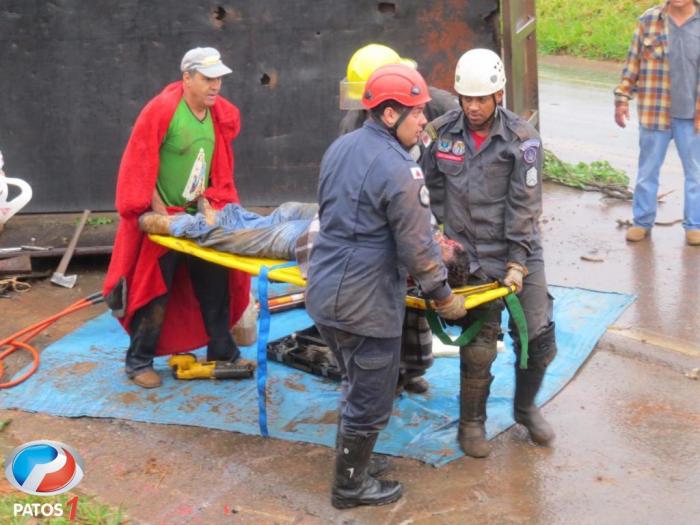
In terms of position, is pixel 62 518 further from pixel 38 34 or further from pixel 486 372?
pixel 38 34

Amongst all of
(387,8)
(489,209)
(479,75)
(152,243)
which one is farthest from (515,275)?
(387,8)

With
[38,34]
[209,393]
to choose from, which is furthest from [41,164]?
[209,393]

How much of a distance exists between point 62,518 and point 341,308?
145 cm

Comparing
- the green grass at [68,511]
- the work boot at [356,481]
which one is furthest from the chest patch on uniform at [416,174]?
the green grass at [68,511]

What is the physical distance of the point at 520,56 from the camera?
8578 mm

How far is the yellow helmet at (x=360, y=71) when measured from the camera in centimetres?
545

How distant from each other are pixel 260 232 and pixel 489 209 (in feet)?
3.60

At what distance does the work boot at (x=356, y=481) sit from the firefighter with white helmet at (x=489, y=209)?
0.57 meters

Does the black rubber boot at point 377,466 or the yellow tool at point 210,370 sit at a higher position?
the yellow tool at point 210,370

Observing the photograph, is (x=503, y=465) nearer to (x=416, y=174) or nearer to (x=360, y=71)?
→ (x=416, y=174)

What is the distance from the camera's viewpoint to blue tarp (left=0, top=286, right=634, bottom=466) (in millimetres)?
5398

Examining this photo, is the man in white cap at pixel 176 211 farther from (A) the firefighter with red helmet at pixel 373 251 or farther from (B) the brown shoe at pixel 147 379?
(A) the firefighter with red helmet at pixel 373 251

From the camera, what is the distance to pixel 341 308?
4438mm

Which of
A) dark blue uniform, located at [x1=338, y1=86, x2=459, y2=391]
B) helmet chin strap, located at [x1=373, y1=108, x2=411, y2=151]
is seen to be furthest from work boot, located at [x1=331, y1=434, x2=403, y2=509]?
helmet chin strap, located at [x1=373, y1=108, x2=411, y2=151]
